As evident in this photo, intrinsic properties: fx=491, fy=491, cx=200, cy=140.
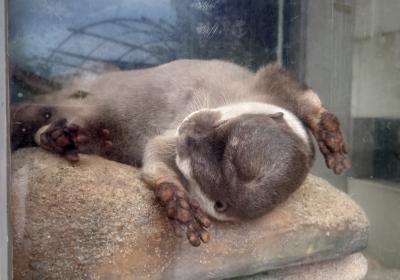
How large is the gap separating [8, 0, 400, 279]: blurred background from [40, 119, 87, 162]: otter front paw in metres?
0.19

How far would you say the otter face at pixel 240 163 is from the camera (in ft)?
5.12

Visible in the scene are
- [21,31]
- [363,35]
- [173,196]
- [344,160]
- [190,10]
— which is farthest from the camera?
[363,35]

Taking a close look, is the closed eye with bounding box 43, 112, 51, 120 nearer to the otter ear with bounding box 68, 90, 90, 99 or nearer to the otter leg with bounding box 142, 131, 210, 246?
the otter ear with bounding box 68, 90, 90, 99

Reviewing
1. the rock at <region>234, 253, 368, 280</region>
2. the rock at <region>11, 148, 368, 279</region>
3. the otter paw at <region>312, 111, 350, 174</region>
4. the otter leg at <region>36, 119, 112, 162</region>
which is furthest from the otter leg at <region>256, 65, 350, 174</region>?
the otter leg at <region>36, 119, 112, 162</region>

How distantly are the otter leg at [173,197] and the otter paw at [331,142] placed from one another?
575 millimetres

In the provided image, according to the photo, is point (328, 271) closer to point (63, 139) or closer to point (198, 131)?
point (198, 131)

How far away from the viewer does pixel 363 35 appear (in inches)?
78.0

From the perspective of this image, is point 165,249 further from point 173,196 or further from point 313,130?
point 313,130

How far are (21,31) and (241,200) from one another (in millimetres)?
830

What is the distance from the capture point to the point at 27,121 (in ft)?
4.77

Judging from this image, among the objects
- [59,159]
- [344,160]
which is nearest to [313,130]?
[344,160]

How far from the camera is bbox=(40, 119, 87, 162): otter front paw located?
1.62 meters

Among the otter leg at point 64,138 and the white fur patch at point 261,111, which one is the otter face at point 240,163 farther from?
the otter leg at point 64,138

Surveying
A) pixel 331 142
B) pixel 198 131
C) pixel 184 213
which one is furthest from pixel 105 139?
pixel 331 142
